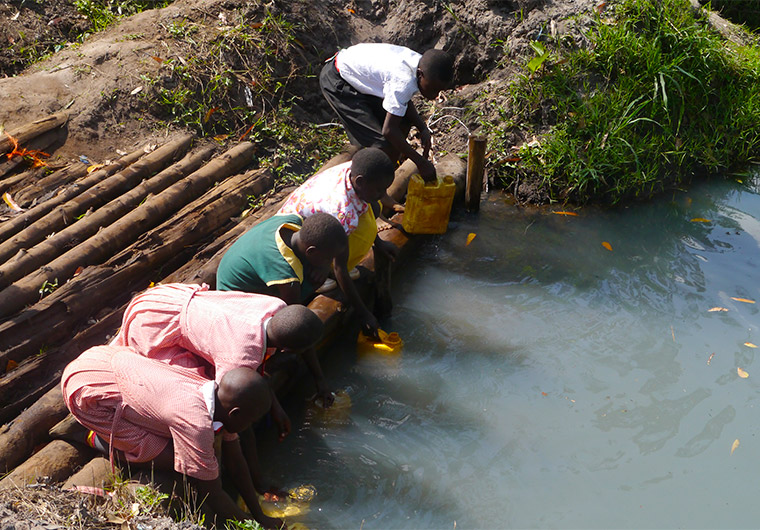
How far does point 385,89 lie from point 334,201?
4.24 ft

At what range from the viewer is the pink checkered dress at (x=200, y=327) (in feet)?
10.1

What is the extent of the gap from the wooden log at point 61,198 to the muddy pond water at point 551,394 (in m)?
2.40

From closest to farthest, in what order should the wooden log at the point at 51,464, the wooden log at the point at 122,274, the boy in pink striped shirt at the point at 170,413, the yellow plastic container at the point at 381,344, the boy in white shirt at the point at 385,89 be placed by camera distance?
the boy in pink striped shirt at the point at 170,413, the wooden log at the point at 51,464, the wooden log at the point at 122,274, the yellow plastic container at the point at 381,344, the boy in white shirt at the point at 385,89

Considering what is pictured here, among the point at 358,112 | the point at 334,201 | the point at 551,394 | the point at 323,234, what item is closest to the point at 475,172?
the point at 358,112

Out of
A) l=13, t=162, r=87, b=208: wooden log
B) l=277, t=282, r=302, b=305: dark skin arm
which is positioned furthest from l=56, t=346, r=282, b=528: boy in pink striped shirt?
l=13, t=162, r=87, b=208: wooden log

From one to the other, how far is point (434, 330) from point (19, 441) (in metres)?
2.66

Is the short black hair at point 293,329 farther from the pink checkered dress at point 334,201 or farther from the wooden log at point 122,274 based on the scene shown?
the wooden log at point 122,274

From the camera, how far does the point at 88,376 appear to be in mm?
3006

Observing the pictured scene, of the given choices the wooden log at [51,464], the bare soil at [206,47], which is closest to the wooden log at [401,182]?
the bare soil at [206,47]

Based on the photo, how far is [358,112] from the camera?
529 centimetres

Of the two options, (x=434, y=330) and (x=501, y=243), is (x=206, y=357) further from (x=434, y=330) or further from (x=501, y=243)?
(x=501, y=243)

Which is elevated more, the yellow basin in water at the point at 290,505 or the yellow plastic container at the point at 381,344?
the yellow plastic container at the point at 381,344

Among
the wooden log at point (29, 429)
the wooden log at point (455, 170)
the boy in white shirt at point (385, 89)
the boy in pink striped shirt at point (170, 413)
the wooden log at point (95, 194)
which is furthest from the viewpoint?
the wooden log at point (455, 170)

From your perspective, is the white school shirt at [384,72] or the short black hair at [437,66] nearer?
the short black hair at [437,66]
